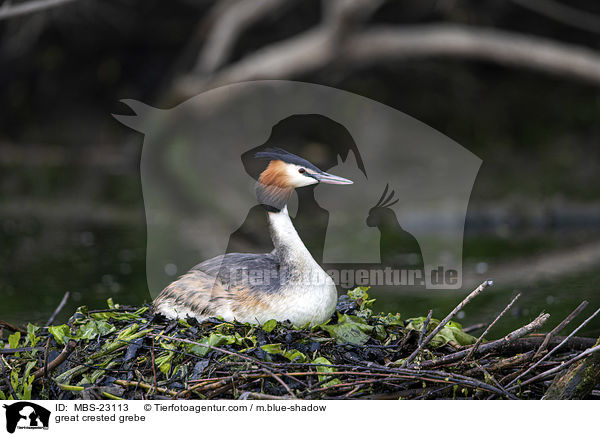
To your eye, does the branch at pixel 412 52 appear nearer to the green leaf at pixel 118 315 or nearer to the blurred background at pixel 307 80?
the blurred background at pixel 307 80

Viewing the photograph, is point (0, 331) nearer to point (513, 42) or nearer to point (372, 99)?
point (513, 42)

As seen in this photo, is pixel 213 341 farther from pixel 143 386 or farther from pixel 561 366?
pixel 561 366

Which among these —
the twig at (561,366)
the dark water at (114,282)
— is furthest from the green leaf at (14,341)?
the twig at (561,366)

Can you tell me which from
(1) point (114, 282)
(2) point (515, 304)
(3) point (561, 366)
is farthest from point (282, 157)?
(1) point (114, 282)

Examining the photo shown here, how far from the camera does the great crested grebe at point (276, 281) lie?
7.29 ft

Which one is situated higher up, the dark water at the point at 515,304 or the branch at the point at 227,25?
the branch at the point at 227,25

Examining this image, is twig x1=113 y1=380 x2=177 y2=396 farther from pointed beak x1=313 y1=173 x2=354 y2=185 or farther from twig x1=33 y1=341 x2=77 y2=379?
pointed beak x1=313 y1=173 x2=354 y2=185

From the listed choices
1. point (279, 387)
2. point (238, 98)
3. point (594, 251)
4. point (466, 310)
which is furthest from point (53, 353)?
point (238, 98)

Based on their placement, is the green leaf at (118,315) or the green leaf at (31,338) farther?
the green leaf at (118,315)

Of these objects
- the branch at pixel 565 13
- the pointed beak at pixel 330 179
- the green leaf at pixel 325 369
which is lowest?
the green leaf at pixel 325 369

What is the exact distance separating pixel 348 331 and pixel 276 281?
0.91ft

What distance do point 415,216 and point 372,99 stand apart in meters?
3.65

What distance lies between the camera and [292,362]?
6.89 feet

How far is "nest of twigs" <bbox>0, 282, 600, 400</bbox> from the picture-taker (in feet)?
6.54
